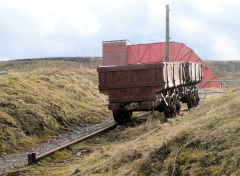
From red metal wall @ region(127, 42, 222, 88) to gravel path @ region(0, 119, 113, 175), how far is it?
1521 cm

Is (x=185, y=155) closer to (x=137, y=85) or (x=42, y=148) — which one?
(x=42, y=148)

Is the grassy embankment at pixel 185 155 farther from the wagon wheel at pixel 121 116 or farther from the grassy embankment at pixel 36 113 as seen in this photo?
the wagon wheel at pixel 121 116

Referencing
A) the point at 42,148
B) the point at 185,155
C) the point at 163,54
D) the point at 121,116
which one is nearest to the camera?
the point at 185,155

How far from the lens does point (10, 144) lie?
28.8 ft

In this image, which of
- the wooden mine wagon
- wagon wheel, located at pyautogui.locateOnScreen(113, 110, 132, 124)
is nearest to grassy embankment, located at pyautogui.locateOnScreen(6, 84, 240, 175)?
the wooden mine wagon

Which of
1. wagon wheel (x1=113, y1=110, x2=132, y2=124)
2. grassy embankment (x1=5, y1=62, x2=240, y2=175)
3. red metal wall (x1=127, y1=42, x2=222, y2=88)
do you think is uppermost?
red metal wall (x1=127, y1=42, x2=222, y2=88)

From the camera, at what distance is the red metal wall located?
82.6 ft

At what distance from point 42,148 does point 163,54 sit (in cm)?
2495

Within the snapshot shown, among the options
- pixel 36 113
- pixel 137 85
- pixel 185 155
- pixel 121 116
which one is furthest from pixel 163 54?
pixel 185 155

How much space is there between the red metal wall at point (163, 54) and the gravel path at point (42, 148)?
1521cm

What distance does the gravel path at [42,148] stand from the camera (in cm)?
714

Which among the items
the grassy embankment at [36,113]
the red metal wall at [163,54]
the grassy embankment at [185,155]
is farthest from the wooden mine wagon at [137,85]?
the red metal wall at [163,54]

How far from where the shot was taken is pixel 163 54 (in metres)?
32.2

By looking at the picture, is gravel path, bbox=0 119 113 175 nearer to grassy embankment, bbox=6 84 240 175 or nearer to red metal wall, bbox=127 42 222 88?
grassy embankment, bbox=6 84 240 175
